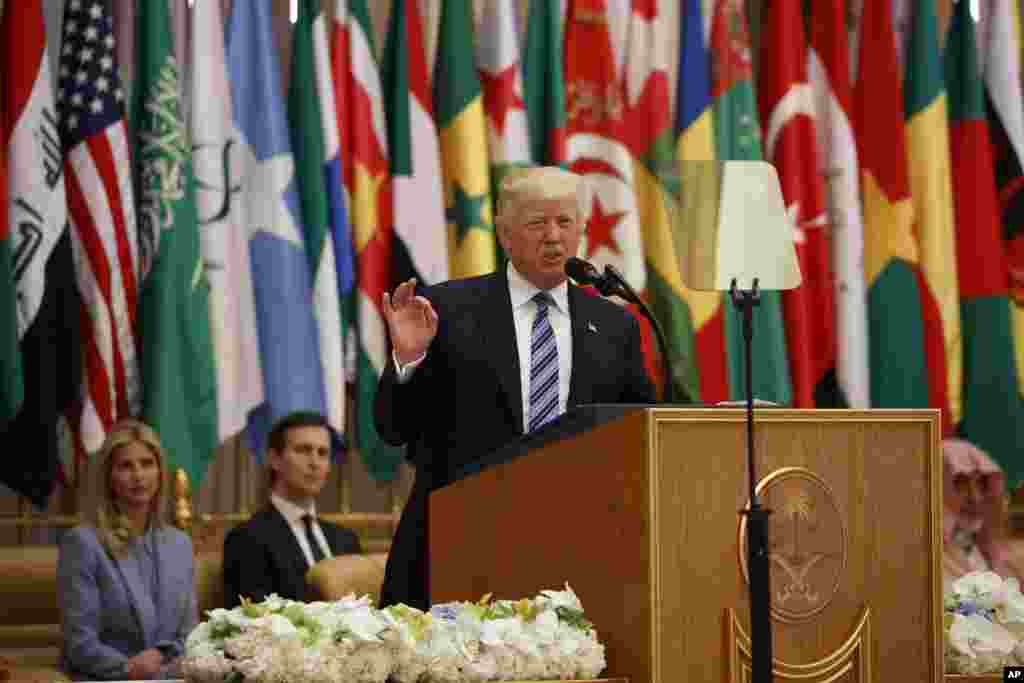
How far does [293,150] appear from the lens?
7.56m

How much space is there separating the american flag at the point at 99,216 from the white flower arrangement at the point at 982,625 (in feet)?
13.6

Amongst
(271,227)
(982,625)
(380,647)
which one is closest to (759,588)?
(380,647)

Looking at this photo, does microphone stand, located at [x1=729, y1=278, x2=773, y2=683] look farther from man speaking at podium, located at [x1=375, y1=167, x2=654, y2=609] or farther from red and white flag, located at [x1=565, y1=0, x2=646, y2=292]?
red and white flag, located at [x1=565, y1=0, x2=646, y2=292]

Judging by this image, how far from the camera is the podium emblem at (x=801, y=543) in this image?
2857mm

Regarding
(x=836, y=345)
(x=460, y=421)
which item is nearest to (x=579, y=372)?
(x=460, y=421)

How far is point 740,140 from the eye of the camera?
809 cm

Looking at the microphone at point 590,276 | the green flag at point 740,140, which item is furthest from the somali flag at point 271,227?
the microphone at point 590,276

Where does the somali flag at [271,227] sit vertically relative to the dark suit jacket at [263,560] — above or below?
above

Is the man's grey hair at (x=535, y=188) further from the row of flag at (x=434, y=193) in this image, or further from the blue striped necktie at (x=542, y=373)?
the row of flag at (x=434, y=193)

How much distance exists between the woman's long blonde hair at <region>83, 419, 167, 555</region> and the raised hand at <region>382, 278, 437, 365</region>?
9.00 feet

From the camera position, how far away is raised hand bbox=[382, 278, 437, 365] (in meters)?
3.64

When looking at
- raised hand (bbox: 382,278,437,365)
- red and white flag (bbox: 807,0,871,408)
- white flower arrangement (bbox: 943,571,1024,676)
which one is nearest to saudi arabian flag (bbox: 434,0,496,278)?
red and white flag (bbox: 807,0,871,408)

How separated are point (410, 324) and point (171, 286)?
3.61 metres

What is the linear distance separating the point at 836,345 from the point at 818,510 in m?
5.43
